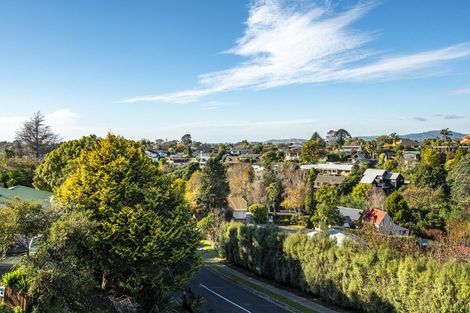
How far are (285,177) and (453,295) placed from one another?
4378 cm

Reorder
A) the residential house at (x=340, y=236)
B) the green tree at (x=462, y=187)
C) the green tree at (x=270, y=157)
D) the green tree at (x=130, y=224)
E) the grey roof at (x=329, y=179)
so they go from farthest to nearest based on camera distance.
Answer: the green tree at (x=270, y=157), the grey roof at (x=329, y=179), the green tree at (x=462, y=187), the residential house at (x=340, y=236), the green tree at (x=130, y=224)

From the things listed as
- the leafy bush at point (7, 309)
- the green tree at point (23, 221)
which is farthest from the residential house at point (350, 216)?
→ the leafy bush at point (7, 309)

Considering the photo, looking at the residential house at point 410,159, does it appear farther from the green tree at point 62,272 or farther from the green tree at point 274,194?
the green tree at point 62,272

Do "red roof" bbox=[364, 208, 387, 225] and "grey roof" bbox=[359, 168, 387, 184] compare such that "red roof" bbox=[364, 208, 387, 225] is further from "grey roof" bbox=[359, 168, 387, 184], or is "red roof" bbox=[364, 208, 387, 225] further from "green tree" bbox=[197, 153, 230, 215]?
"grey roof" bbox=[359, 168, 387, 184]

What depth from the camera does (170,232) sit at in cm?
1605

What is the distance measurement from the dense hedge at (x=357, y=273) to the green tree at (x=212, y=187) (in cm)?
1733

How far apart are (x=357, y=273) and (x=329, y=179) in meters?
45.0

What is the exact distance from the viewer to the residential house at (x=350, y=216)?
144 ft

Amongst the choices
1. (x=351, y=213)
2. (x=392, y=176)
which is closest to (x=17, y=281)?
(x=351, y=213)

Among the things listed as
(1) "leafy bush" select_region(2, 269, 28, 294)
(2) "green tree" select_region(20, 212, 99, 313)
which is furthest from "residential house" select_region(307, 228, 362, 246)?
(1) "leafy bush" select_region(2, 269, 28, 294)

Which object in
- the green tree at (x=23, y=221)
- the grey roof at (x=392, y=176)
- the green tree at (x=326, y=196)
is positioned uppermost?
the green tree at (x=23, y=221)

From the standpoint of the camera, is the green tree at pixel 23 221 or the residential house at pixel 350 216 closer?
the green tree at pixel 23 221

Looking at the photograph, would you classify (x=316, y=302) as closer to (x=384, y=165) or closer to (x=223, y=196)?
(x=223, y=196)

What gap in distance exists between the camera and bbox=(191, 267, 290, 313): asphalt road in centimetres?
1933
